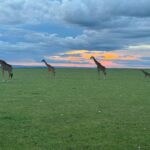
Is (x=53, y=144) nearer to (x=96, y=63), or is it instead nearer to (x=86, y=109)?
(x=86, y=109)

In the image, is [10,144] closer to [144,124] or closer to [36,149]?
[36,149]

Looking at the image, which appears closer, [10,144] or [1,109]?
[10,144]

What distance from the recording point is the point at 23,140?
977 centimetres

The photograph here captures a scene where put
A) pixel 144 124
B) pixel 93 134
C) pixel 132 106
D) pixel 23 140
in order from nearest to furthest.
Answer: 1. pixel 23 140
2. pixel 93 134
3. pixel 144 124
4. pixel 132 106

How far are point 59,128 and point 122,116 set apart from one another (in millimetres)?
3254

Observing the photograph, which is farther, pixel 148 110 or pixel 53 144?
pixel 148 110

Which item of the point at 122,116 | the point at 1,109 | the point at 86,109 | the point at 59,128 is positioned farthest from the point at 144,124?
the point at 1,109

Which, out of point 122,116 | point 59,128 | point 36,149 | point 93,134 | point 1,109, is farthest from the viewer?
point 1,109

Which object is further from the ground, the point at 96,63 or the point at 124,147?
the point at 96,63

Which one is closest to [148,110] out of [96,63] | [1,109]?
[1,109]

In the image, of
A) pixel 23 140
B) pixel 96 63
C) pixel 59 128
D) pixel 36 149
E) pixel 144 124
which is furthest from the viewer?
pixel 96 63

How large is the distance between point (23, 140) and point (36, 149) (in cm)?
96

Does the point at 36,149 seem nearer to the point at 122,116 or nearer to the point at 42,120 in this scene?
the point at 42,120

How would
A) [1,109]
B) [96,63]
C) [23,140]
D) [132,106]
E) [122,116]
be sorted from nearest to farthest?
[23,140], [122,116], [1,109], [132,106], [96,63]
